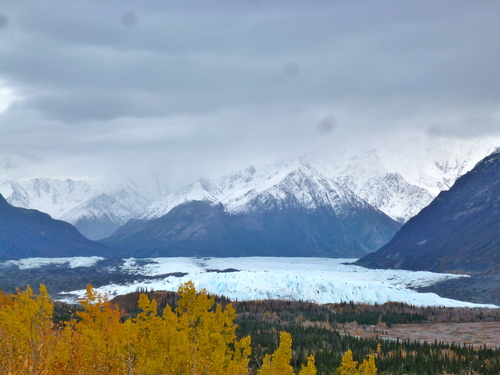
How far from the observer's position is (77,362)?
22.5 meters

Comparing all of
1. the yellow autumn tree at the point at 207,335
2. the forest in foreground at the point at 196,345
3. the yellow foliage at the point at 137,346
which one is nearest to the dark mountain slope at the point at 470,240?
the forest in foreground at the point at 196,345

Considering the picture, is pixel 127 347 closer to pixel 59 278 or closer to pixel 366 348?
pixel 366 348

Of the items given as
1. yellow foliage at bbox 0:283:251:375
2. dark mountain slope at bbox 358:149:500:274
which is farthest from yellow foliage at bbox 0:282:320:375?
dark mountain slope at bbox 358:149:500:274

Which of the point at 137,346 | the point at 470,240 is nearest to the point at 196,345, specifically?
the point at 137,346

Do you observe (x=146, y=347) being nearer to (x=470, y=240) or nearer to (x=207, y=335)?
(x=207, y=335)

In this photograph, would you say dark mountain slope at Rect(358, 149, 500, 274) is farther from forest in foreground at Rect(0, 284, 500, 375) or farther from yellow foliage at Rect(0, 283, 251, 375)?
yellow foliage at Rect(0, 283, 251, 375)

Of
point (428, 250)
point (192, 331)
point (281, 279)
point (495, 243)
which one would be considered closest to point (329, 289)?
point (281, 279)

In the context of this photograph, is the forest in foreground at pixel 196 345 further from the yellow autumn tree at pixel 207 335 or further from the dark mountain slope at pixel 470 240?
the dark mountain slope at pixel 470 240

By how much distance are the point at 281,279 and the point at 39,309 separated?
8041cm

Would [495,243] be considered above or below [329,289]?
above

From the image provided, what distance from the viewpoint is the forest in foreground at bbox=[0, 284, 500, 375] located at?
22.3 meters

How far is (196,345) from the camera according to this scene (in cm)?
2141

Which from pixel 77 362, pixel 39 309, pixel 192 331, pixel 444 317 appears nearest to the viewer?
pixel 77 362

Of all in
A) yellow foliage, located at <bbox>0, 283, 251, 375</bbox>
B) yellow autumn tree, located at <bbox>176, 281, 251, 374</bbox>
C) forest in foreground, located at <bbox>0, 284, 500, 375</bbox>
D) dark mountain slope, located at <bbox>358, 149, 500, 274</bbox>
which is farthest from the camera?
dark mountain slope, located at <bbox>358, 149, 500, 274</bbox>
